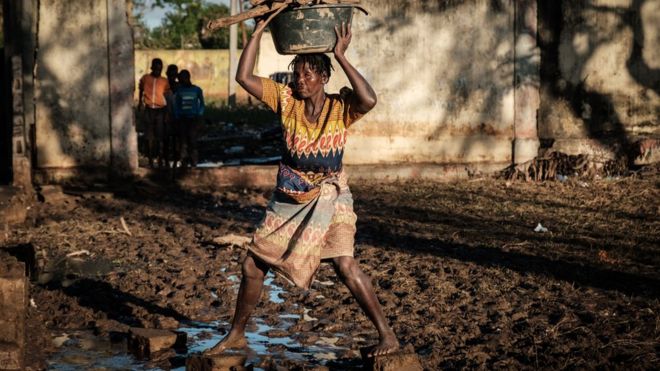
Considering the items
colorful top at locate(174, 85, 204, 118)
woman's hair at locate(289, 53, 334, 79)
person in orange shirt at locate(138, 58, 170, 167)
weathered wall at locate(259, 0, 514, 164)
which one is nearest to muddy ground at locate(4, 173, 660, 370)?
weathered wall at locate(259, 0, 514, 164)

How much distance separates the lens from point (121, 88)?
11.9 m

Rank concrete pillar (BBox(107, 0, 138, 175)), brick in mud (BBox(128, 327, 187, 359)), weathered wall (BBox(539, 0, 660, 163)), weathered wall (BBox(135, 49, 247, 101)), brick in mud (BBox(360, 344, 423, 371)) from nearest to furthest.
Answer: brick in mud (BBox(360, 344, 423, 371)) < brick in mud (BBox(128, 327, 187, 359)) < concrete pillar (BBox(107, 0, 138, 175)) < weathered wall (BBox(539, 0, 660, 163)) < weathered wall (BBox(135, 49, 247, 101))

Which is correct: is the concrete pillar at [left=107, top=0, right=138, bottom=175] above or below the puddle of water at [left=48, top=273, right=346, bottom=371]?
above

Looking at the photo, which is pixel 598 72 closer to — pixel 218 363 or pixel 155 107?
pixel 155 107

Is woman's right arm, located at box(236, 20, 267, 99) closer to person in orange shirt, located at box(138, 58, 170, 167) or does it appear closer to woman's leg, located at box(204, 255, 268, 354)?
woman's leg, located at box(204, 255, 268, 354)

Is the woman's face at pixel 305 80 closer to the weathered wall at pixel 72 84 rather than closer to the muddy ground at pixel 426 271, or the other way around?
the muddy ground at pixel 426 271

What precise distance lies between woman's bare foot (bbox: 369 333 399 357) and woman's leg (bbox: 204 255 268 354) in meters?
0.65

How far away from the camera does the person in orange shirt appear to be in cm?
1357

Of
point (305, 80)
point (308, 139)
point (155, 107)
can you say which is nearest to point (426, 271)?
point (308, 139)

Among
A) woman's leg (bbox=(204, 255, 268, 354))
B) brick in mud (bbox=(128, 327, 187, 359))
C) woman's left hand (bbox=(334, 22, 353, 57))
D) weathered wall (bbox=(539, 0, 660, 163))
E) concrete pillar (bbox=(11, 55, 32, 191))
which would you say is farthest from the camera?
weathered wall (bbox=(539, 0, 660, 163))

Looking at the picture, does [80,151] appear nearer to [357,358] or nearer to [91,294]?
[91,294]

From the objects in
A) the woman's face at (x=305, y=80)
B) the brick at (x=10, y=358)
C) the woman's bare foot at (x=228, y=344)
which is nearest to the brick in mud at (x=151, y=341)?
the woman's bare foot at (x=228, y=344)

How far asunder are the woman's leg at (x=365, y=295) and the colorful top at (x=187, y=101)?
345 inches

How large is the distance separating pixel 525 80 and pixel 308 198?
8384mm
